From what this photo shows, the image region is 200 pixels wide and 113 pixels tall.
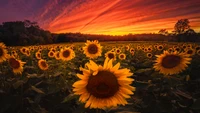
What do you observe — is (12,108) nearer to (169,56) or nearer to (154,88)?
(154,88)

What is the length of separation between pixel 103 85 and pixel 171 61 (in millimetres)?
3540

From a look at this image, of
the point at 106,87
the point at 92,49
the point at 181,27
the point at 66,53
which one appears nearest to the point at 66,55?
the point at 66,53

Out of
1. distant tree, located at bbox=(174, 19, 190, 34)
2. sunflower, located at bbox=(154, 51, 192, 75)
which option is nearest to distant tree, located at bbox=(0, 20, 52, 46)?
distant tree, located at bbox=(174, 19, 190, 34)

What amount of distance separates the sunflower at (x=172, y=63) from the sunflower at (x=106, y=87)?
9.49ft

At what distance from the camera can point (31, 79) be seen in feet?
20.2

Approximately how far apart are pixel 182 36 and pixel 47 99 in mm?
53883

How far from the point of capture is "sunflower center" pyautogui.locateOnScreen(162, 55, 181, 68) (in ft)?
19.6

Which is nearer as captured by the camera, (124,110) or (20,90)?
(124,110)

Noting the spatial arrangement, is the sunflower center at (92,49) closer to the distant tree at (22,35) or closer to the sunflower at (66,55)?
the sunflower at (66,55)

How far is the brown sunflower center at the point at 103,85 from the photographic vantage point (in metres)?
2.97

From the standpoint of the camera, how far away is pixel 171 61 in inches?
240

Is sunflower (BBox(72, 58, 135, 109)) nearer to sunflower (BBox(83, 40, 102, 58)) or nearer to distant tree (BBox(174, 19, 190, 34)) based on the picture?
sunflower (BBox(83, 40, 102, 58))

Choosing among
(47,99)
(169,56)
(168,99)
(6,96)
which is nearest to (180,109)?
(168,99)

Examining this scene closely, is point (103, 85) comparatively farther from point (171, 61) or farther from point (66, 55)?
point (66, 55)
